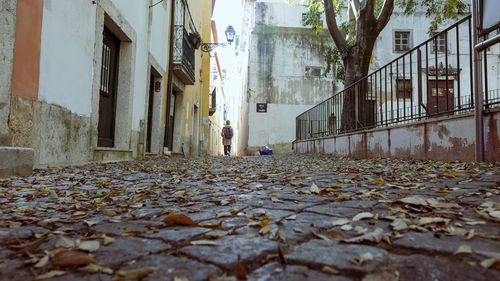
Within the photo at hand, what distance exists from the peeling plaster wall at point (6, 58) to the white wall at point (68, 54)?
55cm

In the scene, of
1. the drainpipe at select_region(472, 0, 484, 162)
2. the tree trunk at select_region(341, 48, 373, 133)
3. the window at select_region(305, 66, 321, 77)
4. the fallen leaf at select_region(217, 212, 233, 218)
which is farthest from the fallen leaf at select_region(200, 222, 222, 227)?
the window at select_region(305, 66, 321, 77)

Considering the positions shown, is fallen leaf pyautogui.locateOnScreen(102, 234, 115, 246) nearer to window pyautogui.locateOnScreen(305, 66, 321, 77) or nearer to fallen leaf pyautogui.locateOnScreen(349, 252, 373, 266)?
fallen leaf pyautogui.locateOnScreen(349, 252, 373, 266)

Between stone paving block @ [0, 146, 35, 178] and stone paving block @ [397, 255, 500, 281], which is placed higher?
stone paving block @ [0, 146, 35, 178]

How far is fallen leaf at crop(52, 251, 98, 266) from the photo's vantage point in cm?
115

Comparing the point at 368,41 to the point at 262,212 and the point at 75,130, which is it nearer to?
the point at 75,130

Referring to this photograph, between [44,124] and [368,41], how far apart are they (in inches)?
314

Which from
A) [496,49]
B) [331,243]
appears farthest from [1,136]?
[496,49]

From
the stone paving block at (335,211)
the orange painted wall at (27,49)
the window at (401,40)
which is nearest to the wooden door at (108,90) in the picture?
the orange painted wall at (27,49)

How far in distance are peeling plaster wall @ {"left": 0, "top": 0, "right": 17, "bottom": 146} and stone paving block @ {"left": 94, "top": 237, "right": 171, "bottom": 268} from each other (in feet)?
9.19

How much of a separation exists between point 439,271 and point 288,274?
1.58 ft

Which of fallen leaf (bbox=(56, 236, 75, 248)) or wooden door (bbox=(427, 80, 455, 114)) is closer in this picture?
fallen leaf (bbox=(56, 236, 75, 248))

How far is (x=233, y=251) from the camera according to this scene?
1.27m

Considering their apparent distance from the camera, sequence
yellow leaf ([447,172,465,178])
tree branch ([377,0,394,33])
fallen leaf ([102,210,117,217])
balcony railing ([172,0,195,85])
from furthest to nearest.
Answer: balcony railing ([172,0,195,85]) → tree branch ([377,0,394,33]) → yellow leaf ([447,172,465,178]) → fallen leaf ([102,210,117,217])

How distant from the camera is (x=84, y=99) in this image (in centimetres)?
509
